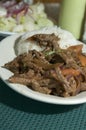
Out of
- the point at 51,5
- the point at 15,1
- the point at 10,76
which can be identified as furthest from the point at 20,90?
the point at 51,5

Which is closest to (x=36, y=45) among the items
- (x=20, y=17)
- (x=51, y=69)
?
(x=51, y=69)

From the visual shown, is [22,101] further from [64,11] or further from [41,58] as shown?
[64,11]

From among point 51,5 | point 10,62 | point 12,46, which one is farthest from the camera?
A: point 51,5

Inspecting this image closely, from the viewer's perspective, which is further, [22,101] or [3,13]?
[3,13]

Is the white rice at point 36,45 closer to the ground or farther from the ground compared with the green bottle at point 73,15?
farther from the ground

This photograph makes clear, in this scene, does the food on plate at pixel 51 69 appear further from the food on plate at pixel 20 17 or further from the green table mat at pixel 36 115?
the food on plate at pixel 20 17

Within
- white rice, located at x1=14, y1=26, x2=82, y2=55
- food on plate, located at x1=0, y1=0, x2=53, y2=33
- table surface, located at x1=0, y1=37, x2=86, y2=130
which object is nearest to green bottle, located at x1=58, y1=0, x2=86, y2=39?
food on plate, located at x1=0, y1=0, x2=53, y2=33

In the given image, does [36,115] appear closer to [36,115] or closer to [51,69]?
[36,115]

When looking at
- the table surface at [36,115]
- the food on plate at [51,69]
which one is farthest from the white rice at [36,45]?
the table surface at [36,115]
